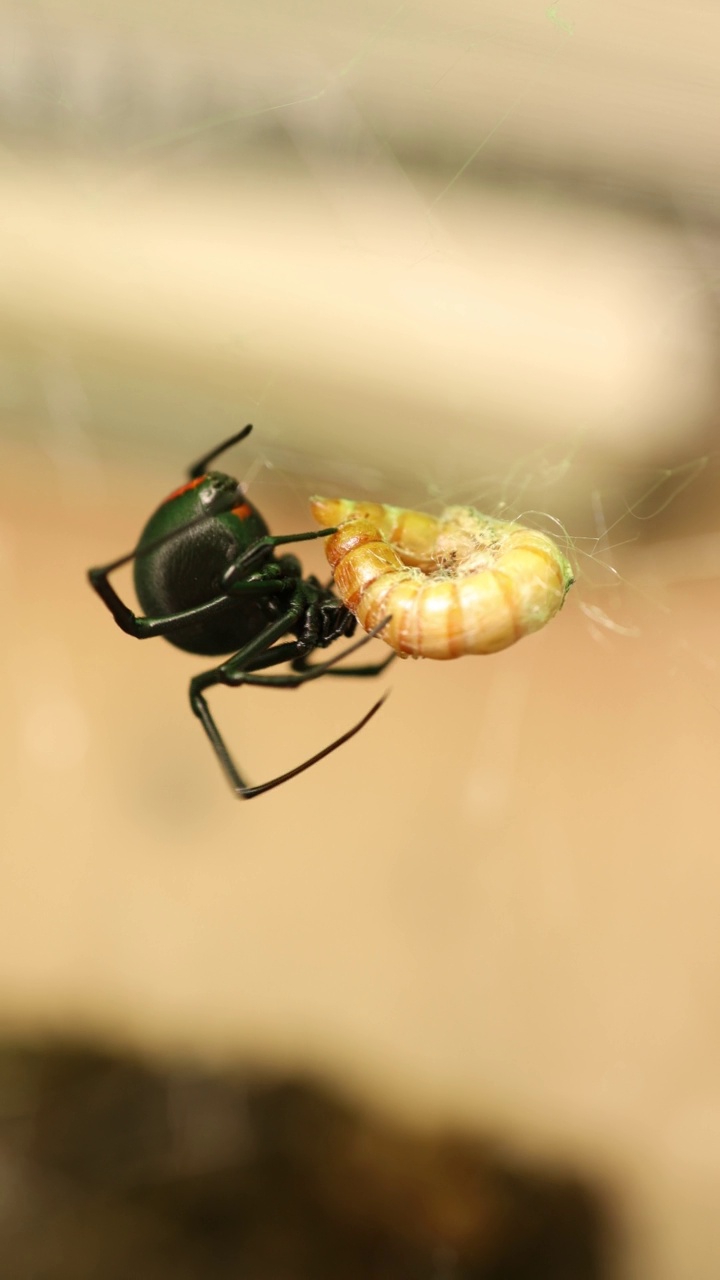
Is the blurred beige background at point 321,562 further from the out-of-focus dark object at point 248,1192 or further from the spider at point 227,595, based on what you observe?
the spider at point 227,595

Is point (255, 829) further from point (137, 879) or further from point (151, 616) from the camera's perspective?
point (151, 616)

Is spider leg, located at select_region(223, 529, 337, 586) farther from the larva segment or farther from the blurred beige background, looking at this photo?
the blurred beige background

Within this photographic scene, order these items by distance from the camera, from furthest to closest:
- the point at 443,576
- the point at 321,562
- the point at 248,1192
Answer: the point at 321,562
the point at 248,1192
the point at 443,576

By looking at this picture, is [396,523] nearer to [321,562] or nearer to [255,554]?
[255,554]

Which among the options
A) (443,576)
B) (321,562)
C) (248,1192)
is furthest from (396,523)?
(248,1192)

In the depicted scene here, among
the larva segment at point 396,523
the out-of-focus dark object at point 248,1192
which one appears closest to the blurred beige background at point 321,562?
the out-of-focus dark object at point 248,1192

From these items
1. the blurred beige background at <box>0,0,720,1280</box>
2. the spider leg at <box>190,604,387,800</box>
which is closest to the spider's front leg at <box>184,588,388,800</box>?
the spider leg at <box>190,604,387,800</box>

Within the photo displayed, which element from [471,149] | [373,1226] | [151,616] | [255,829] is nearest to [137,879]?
[255,829]
